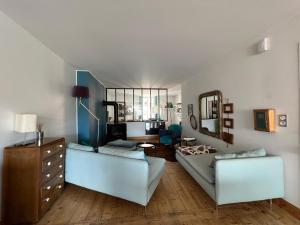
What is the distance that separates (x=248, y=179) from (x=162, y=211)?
1.17 m

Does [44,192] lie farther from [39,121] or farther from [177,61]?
[177,61]

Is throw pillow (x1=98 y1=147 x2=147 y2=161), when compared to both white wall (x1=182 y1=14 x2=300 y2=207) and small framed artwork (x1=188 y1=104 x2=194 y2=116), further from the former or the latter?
small framed artwork (x1=188 y1=104 x2=194 y2=116)

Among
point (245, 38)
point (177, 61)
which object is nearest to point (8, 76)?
point (177, 61)

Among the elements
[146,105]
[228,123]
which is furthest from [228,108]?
[146,105]

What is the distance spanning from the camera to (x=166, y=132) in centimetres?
620

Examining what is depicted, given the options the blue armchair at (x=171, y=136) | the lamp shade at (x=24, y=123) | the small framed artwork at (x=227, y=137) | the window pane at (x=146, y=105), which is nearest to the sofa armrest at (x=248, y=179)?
the small framed artwork at (x=227, y=137)

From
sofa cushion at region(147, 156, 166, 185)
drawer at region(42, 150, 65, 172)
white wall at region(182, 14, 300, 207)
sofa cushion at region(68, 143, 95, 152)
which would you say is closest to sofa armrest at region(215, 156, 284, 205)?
white wall at region(182, 14, 300, 207)

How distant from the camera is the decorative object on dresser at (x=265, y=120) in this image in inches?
92.8

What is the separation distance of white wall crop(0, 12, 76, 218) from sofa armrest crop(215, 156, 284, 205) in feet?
8.58

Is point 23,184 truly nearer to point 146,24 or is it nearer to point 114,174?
point 114,174

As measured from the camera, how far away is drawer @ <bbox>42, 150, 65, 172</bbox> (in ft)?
7.21

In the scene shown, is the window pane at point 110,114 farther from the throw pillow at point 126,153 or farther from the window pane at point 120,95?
the throw pillow at point 126,153

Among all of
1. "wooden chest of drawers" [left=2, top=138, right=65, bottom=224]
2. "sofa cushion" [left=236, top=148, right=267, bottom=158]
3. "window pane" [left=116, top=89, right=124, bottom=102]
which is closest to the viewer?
"wooden chest of drawers" [left=2, top=138, right=65, bottom=224]

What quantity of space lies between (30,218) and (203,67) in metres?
4.35
